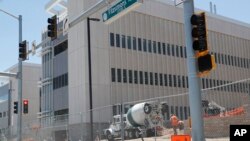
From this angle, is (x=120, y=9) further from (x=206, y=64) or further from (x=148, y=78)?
(x=148, y=78)

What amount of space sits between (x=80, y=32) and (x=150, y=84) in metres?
11.7

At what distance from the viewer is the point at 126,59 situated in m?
53.8

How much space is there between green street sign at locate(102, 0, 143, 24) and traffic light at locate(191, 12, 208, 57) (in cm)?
483

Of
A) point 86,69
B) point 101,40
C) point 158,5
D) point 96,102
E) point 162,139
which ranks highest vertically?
point 158,5

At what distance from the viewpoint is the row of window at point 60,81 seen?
54891 mm

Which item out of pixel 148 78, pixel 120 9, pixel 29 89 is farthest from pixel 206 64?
pixel 29 89

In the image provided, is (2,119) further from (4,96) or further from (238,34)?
(238,34)

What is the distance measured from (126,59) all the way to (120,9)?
34.7 metres

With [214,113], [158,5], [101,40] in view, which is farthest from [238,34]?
[214,113]

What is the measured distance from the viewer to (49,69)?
60281 mm

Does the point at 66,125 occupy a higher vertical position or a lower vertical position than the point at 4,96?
lower

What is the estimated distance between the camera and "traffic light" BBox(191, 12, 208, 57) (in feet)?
42.9

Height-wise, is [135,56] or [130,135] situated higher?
[135,56]

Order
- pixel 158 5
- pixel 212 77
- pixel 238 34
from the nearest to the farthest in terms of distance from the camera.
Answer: pixel 158 5 → pixel 212 77 → pixel 238 34
